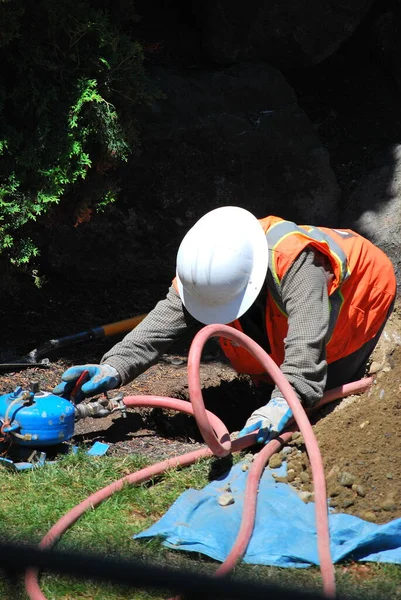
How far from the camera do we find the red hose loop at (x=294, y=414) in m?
3.08

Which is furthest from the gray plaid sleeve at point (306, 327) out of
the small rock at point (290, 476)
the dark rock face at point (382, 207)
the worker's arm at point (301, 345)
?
the dark rock face at point (382, 207)

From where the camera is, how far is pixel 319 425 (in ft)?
13.7

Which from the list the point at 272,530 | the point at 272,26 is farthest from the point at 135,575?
the point at 272,26

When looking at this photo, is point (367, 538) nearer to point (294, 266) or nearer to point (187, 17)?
point (294, 266)

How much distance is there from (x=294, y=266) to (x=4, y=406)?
5.17ft

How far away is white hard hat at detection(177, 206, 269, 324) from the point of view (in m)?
3.93

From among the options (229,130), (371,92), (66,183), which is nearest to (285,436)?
(66,183)

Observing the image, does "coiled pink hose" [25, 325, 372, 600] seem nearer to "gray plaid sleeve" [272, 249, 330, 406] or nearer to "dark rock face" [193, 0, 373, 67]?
"gray plaid sleeve" [272, 249, 330, 406]

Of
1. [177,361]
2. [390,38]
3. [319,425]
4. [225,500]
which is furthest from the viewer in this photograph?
[390,38]

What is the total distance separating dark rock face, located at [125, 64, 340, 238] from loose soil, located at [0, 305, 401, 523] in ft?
4.11

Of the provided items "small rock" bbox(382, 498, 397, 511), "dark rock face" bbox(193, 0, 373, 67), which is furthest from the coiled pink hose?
"dark rock face" bbox(193, 0, 373, 67)

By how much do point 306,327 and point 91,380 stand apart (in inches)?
45.3

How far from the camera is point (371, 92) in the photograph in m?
7.61

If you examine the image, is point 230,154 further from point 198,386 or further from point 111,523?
point 111,523
